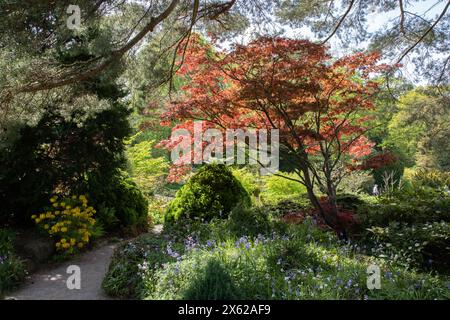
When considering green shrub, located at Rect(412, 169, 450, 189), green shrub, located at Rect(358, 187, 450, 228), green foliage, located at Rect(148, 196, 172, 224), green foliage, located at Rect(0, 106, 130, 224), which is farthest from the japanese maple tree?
green shrub, located at Rect(412, 169, 450, 189)

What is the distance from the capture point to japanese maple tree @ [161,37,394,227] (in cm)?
537

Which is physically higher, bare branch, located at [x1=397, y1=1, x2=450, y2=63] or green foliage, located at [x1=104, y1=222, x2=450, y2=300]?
bare branch, located at [x1=397, y1=1, x2=450, y2=63]

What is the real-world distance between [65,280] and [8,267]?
63 cm

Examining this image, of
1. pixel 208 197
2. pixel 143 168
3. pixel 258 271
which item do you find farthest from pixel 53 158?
pixel 143 168

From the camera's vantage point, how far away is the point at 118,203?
6.72 metres

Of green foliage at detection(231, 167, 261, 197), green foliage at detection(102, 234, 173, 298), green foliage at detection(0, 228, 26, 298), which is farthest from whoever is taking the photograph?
green foliage at detection(231, 167, 261, 197)

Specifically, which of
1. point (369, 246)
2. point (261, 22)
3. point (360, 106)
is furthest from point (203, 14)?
point (369, 246)

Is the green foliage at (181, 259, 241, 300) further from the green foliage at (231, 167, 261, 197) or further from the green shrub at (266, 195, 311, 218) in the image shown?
the green foliage at (231, 167, 261, 197)

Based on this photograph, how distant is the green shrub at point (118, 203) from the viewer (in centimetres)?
623

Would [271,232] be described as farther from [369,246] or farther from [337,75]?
[337,75]

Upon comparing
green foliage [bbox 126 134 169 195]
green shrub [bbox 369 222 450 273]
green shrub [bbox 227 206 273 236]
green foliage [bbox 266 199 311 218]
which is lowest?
green shrub [bbox 369 222 450 273]

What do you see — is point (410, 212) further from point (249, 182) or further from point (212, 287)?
point (249, 182)

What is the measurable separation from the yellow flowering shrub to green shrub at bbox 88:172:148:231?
53 cm
